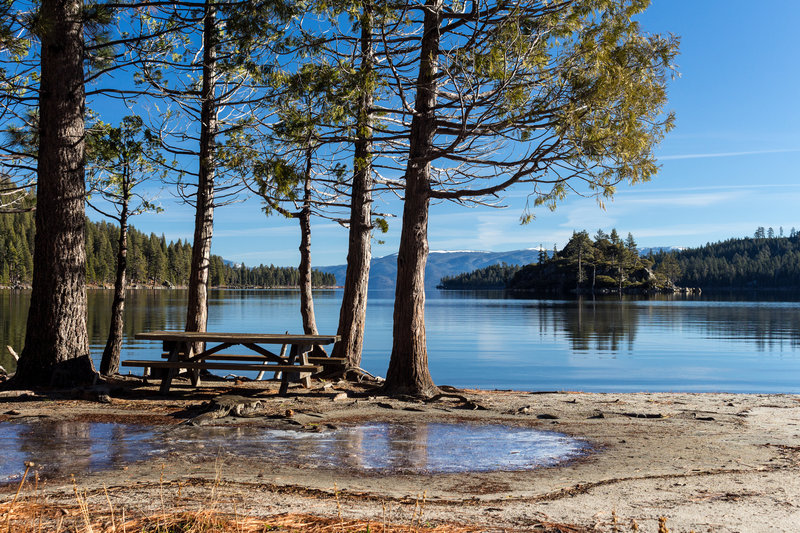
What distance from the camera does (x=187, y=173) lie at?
14602 millimetres

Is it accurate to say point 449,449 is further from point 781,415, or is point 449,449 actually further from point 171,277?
point 171,277

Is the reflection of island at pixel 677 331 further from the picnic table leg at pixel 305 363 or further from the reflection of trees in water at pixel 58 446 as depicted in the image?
the reflection of trees in water at pixel 58 446

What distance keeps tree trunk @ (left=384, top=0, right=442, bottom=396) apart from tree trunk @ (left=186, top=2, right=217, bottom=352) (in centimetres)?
503

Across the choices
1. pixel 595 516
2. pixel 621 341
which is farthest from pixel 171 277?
pixel 595 516

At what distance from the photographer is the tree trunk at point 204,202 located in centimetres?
1411

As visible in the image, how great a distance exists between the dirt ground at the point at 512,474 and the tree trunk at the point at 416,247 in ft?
2.86

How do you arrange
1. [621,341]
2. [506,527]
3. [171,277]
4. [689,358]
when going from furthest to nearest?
[171,277], [621,341], [689,358], [506,527]

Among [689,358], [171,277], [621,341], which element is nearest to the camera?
[689,358]

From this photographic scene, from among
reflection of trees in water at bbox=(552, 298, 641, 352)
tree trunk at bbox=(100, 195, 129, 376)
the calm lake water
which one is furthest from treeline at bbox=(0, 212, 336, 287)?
tree trunk at bbox=(100, 195, 129, 376)

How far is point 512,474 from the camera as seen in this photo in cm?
579

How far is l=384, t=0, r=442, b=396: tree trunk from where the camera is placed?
11.1 m

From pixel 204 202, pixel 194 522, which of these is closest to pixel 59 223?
pixel 204 202

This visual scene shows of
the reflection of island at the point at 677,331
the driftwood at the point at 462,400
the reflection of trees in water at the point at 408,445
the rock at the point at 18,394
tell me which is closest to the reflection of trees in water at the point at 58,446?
the rock at the point at 18,394

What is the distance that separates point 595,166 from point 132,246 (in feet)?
522
